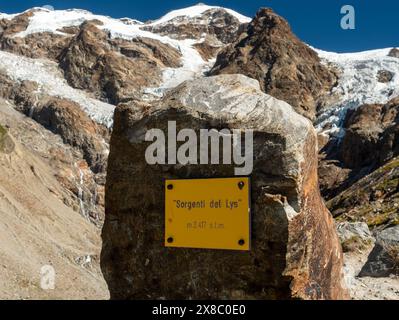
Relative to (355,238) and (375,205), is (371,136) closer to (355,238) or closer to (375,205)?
Result: (375,205)

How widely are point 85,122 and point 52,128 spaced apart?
339 inches

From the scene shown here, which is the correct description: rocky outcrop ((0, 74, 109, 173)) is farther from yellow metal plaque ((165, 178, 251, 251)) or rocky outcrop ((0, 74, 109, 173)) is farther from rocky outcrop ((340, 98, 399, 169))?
yellow metal plaque ((165, 178, 251, 251))

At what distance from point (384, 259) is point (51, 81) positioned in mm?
150217

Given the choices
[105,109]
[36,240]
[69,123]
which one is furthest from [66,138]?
[36,240]

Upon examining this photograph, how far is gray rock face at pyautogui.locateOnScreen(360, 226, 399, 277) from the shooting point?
12336mm

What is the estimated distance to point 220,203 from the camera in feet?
24.9

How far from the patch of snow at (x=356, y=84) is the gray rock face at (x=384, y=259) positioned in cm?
10328

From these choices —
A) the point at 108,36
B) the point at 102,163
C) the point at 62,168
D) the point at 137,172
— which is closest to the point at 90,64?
the point at 108,36

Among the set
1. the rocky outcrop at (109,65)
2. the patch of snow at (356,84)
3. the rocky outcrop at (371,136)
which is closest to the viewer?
the rocky outcrop at (371,136)

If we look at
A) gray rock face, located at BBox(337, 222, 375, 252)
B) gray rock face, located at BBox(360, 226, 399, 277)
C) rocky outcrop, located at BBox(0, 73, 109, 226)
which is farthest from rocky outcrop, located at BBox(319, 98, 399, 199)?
gray rock face, located at BBox(360, 226, 399, 277)

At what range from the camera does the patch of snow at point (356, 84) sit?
4887 inches

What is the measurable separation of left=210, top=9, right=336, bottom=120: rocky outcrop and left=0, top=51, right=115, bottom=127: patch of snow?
4029cm

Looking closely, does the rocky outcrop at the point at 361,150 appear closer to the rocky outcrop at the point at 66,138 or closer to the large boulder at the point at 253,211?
the rocky outcrop at the point at 66,138

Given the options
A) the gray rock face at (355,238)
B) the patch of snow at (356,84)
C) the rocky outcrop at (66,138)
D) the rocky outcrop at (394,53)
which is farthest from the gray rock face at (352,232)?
the rocky outcrop at (394,53)
